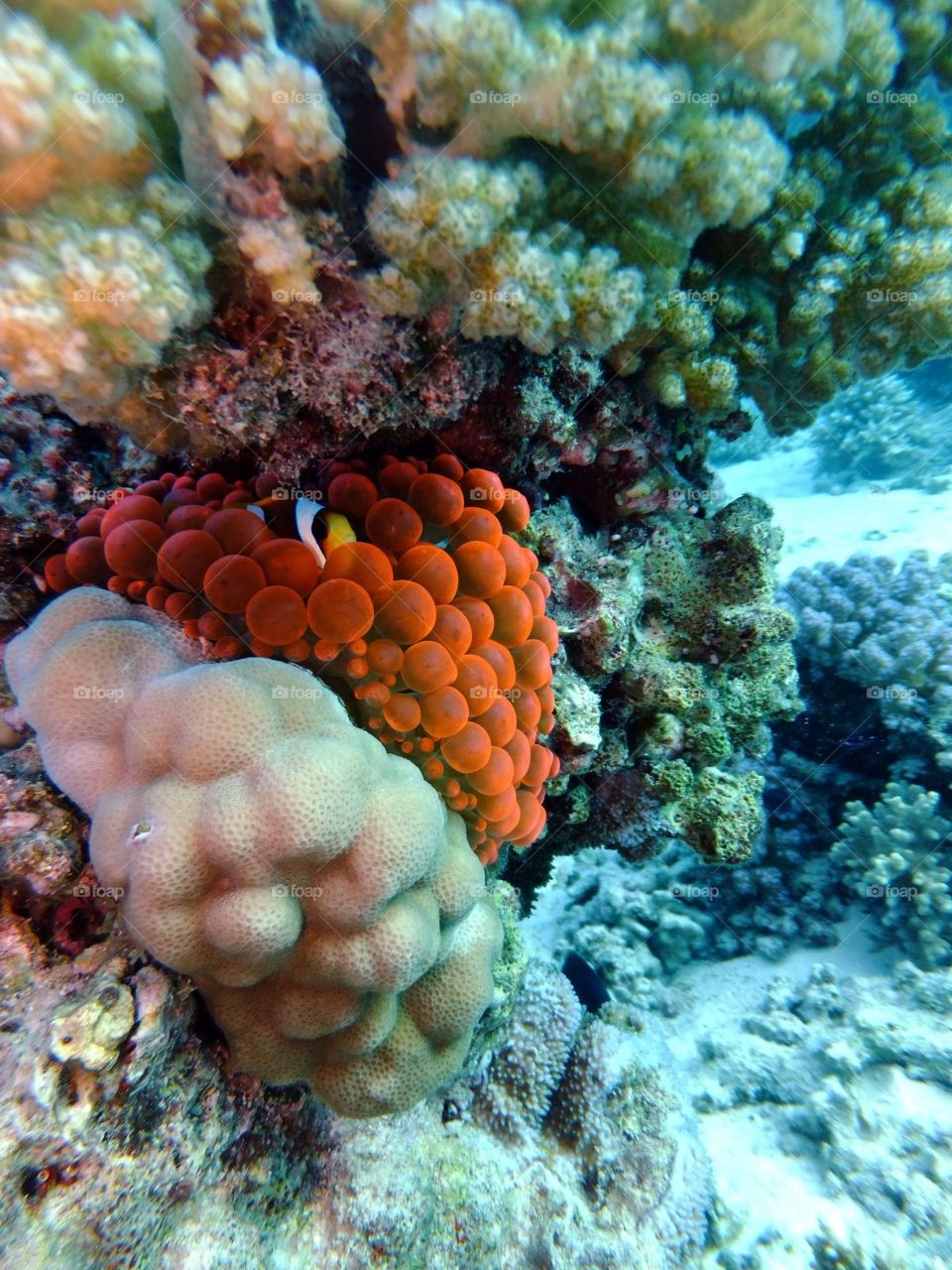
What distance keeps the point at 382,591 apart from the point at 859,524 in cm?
1016

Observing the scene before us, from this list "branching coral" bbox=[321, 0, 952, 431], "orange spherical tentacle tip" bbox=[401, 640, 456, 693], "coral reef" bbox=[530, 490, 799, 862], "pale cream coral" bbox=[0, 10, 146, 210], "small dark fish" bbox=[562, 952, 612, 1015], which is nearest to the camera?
"pale cream coral" bbox=[0, 10, 146, 210]

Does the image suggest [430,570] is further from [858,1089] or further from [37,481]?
[858,1089]

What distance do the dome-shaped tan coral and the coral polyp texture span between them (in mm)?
171

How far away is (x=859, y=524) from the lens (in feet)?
33.3

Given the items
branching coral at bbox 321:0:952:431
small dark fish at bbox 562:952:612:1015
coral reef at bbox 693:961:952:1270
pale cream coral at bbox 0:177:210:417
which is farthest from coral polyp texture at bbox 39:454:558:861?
coral reef at bbox 693:961:952:1270

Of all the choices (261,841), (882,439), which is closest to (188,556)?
(261,841)

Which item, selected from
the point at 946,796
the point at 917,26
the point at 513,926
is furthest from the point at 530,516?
the point at 946,796

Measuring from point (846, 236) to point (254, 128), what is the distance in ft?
9.81

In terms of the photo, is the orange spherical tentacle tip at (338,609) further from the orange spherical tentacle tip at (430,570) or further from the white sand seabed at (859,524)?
the white sand seabed at (859,524)

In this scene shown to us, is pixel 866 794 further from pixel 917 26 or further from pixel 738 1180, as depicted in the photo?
pixel 917 26

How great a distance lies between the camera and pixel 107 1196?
204 cm

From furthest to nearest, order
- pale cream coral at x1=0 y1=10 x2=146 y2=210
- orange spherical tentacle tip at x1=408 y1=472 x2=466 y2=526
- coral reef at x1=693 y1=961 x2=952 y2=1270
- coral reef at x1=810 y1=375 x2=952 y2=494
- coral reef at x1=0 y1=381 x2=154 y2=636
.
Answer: coral reef at x1=810 y1=375 x2=952 y2=494 < coral reef at x1=693 y1=961 x2=952 y2=1270 < coral reef at x1=0 y1=381 x2=154 y2=636 < orange spherical tentacle tip at x1=408 y1=472 x2=466 y2=526 < pale cream coral at x1=0 y1=10 x2=146 y2=210

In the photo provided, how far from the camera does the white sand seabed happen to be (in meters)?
8.84

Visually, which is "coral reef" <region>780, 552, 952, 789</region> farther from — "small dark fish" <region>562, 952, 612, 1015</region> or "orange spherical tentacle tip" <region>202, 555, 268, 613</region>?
"orange spherical tentacle tip" <region>202, 555, 268, 613</region>
